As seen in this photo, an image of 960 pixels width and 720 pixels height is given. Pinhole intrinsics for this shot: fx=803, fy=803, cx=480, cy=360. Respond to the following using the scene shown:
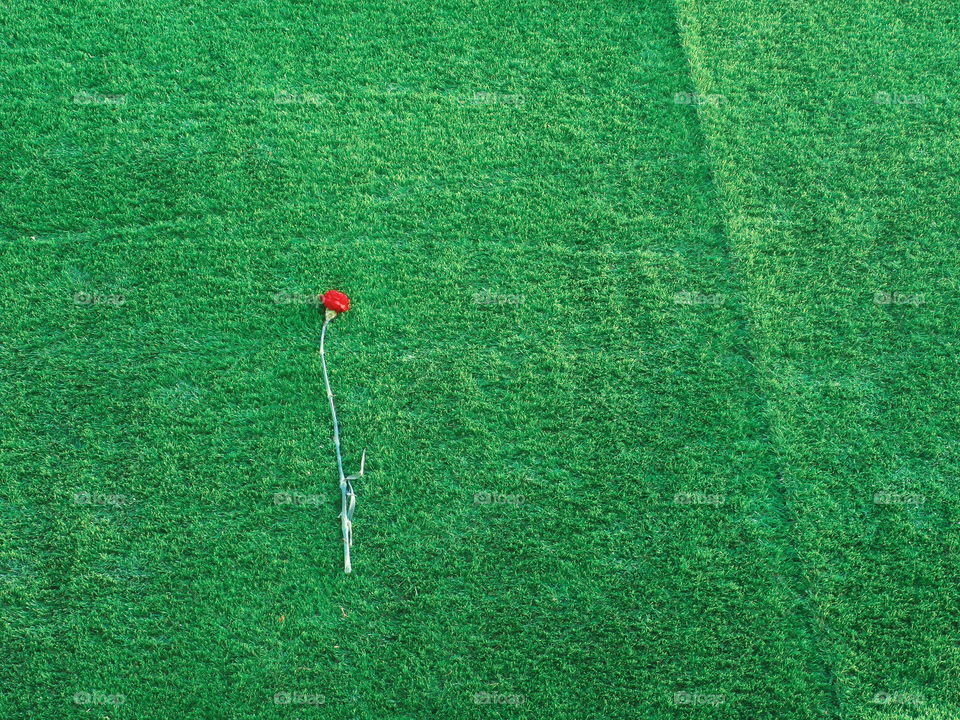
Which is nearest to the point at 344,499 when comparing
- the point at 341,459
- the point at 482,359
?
the point at 341,459

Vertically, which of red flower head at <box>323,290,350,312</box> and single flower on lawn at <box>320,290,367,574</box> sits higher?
red flower head at <box>323,290,350,312</box>

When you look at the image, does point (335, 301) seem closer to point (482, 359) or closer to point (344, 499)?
point (482, 359)

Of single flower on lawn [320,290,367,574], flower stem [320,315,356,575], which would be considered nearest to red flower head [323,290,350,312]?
single flower on lawn [320,290,367,574]

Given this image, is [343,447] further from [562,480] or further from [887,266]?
[887,266]

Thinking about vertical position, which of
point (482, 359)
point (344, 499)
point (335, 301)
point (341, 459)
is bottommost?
point (344, 499)

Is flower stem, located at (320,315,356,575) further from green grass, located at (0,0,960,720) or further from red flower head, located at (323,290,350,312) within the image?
red flower head, located at (323,290,350,312)

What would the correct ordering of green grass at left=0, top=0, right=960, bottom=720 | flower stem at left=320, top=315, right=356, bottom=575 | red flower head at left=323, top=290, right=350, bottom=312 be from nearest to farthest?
green grass at left=0, top=0, right=960, bottom=720
flower stem at left=320, top=315, right=356, bottom=575
red flower head at left=323, top=290, right=350, bottom=312

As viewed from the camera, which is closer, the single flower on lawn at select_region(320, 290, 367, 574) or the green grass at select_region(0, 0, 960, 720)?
the green grass at select_region(0, 0, 960, 720)
